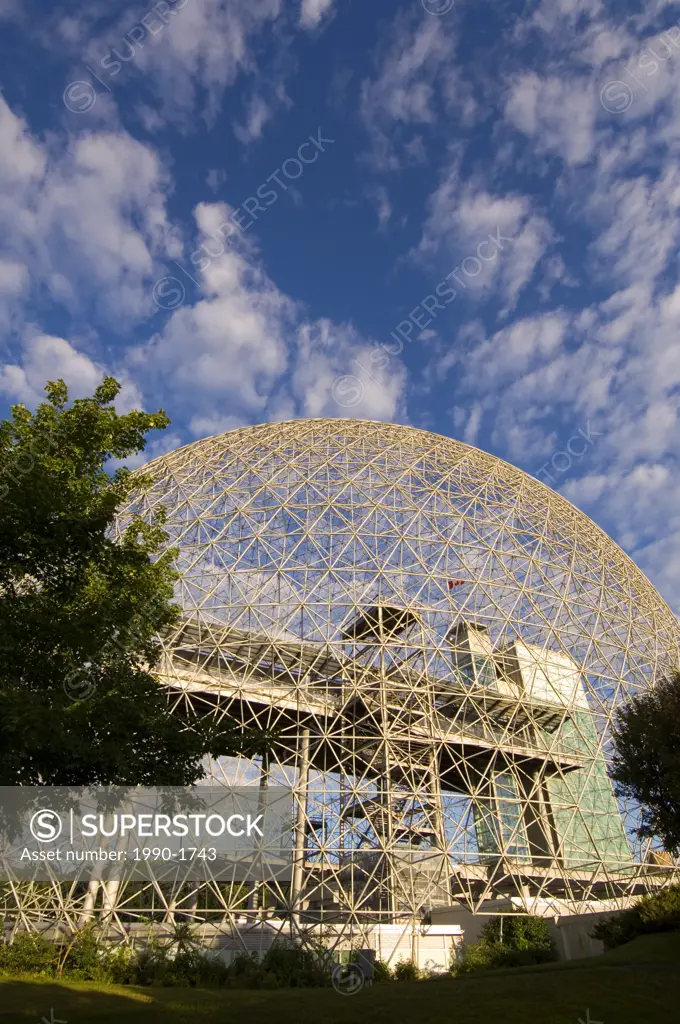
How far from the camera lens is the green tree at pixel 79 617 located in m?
9.01

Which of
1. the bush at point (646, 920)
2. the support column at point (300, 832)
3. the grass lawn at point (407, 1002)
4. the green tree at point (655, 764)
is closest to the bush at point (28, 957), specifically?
the grass lawn at point (407, 1002)

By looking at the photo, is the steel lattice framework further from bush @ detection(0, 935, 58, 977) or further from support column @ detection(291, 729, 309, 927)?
bush @ detection(0, 935, 58, 977)

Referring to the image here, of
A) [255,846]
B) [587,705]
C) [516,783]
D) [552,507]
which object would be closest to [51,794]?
[255,846]

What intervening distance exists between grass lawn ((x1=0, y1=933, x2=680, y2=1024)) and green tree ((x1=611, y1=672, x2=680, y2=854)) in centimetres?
417

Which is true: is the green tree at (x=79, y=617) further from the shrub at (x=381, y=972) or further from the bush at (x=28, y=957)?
the shrub at (x=381, y=972)

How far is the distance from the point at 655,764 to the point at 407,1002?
10.1 meters

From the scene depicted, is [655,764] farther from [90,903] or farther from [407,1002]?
[90,903]

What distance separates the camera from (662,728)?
16.4 metres

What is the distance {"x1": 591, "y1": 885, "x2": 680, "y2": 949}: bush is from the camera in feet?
53.3

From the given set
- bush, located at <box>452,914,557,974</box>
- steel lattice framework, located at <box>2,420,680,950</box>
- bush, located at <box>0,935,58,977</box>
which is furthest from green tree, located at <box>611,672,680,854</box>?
bush, located at <box>0,935,58,977</box>

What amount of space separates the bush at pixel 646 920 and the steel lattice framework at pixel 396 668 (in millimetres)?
4975

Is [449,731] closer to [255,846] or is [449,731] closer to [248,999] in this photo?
[255,846]

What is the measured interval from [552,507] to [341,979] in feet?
83.0

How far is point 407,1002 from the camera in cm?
937
